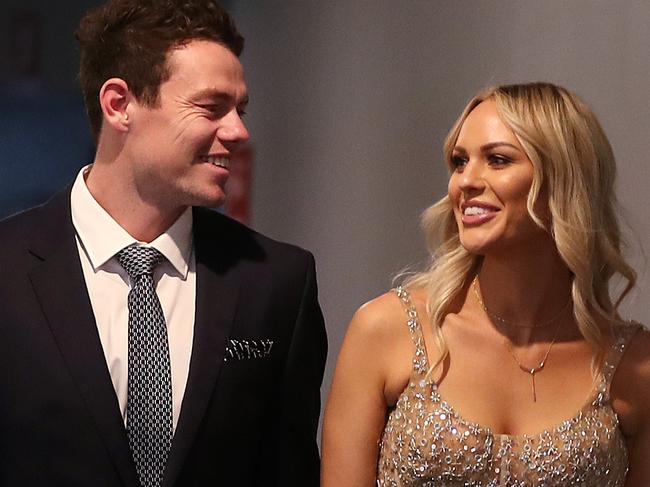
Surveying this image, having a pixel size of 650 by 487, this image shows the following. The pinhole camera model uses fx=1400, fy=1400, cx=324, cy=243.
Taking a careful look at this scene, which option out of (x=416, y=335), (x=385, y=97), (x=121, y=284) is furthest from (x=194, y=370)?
(x=385, y=97)

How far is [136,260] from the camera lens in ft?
8.05

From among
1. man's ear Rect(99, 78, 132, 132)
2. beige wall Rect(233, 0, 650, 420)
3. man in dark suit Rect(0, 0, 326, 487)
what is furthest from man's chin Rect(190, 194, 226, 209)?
beige wall Rect(233, 0, 650, 420)

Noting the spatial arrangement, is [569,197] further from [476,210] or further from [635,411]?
[635,411]

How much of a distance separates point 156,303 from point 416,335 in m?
0.50

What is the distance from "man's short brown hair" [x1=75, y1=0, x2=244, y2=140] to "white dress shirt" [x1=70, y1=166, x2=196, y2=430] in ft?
0.68

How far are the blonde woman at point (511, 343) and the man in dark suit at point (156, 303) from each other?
0.43 feet

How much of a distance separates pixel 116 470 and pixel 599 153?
1.05 m

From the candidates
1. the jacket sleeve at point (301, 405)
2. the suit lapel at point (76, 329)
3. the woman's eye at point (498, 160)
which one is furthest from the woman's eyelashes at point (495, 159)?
the suit lapel at point (76, 329)

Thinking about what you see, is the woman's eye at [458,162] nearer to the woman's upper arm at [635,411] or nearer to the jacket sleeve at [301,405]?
the jacket sleeve at [301,405]

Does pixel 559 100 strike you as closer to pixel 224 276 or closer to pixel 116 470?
pixel 224 276

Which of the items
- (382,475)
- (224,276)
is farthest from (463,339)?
(224,276)

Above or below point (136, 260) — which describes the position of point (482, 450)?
below

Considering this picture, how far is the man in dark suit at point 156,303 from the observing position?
2342 mm

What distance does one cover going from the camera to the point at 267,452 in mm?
2559
